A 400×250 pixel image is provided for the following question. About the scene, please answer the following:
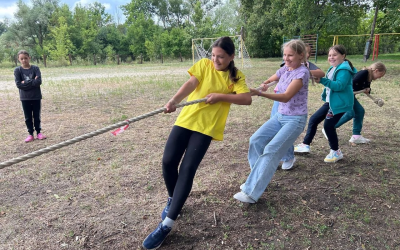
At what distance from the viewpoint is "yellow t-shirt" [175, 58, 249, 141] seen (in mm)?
2553

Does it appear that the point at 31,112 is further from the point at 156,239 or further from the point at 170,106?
the point at 156,239

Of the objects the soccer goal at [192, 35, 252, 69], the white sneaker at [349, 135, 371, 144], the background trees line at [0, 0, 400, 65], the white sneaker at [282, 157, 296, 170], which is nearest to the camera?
the white sneaker at [282, 157, 296, 170]

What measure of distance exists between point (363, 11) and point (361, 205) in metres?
26.5

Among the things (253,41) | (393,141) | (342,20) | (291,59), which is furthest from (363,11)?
(291,59)

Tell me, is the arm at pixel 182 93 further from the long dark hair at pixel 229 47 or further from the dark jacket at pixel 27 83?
the dark jacket at pixel 27 83

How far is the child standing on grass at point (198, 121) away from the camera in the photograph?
8.09 ft

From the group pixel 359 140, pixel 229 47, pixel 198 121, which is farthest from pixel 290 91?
pixel 359 140

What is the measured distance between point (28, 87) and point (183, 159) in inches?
167

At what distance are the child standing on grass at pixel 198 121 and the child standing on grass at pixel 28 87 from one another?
3959 mm

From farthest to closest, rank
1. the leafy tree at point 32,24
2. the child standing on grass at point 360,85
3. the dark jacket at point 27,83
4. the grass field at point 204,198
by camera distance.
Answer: the leafy tree at point 32,24 < the dark jacket at point 27,83 < the child standing on grass at point 360,85 < the grass field at point 204,198

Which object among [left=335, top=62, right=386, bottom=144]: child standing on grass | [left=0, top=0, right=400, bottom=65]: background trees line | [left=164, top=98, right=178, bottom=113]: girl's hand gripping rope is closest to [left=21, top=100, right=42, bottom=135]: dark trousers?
[left=164, top=98, right=178, bottom=113]: girl's hand gripping rope

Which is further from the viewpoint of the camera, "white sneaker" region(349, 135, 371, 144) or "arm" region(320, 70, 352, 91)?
"white sneaker" region(349, 135, 371, 144)

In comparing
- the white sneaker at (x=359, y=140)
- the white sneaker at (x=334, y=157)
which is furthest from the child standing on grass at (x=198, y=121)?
the white sneaker at (x=359, y=140)

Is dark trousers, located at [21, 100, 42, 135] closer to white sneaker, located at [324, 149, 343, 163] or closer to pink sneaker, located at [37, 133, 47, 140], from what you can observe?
pink sneaker, located at [37, 133, 47, 140]
